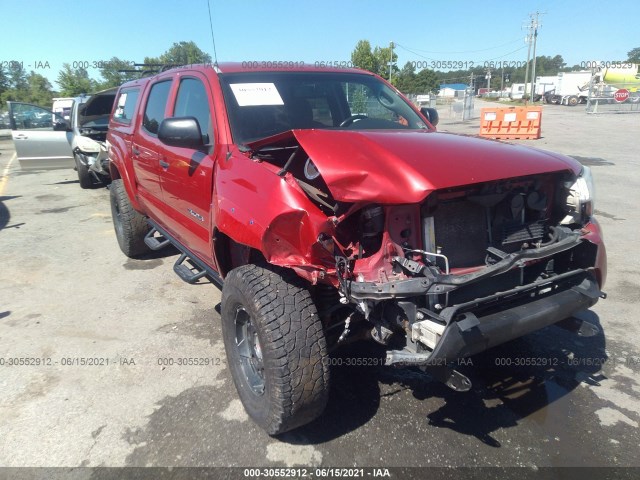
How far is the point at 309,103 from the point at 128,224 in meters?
2.94

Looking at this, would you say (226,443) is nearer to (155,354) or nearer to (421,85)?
(155,354)

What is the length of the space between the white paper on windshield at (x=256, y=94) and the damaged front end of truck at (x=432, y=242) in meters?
0.68

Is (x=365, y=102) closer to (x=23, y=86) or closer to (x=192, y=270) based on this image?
(x=192, y=270)

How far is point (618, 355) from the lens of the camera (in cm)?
345

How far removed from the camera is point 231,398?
3.06 meters

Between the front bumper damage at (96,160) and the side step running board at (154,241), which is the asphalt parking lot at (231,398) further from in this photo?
the front bumper damage at (96,160)

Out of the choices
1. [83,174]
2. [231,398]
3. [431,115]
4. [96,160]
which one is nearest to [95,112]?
[83,174]

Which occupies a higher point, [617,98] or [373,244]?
[373,244]

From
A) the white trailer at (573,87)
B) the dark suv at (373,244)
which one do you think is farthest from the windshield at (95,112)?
the white trailer at (573,87)

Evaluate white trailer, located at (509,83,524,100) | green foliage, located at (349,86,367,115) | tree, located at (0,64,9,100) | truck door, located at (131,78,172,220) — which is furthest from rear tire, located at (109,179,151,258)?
white trailer, located at (509,83,524,100)

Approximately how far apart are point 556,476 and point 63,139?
34.6ft

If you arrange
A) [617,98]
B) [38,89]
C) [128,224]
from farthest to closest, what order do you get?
[38,89] → [617,98] → [128,224]

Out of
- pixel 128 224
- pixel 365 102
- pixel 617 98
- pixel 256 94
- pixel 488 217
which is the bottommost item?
pixel 617 98

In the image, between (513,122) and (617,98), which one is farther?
(617,98)
